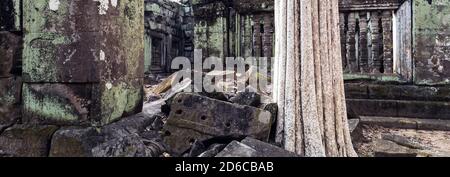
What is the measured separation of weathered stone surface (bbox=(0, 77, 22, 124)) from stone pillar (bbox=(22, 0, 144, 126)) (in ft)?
0.27

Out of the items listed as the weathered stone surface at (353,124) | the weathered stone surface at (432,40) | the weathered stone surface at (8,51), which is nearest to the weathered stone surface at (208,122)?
the weathered stone surface at (8,51)

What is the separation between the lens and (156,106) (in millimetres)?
3613

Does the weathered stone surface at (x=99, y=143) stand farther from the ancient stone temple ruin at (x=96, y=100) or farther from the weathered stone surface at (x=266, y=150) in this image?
the weathered stone surface at (x=266, y=150)

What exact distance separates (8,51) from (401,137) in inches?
165

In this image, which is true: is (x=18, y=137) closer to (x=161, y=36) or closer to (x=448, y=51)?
(x=448, y=51)

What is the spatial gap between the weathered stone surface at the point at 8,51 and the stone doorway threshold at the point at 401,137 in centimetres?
332

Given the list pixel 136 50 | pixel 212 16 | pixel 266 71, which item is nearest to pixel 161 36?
pixel 212 16

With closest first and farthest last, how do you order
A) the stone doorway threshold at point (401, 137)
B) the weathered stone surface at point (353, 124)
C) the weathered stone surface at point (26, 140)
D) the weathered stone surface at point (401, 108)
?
the weathered stone surface at point (26, 140)
the stone doorway threshold at point (401, 137)
the weathered stone surface at point (353, 124)
the weathered stone surface at point (401, 108)

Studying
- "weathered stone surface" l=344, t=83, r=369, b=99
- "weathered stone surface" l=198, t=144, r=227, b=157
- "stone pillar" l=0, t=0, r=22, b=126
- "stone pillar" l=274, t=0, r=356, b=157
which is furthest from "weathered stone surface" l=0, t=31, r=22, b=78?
"weathered stone surface" l=344, t=83, r=369, b=99

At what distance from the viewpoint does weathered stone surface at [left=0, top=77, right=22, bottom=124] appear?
2.39 meters

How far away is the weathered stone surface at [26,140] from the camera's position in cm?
225
